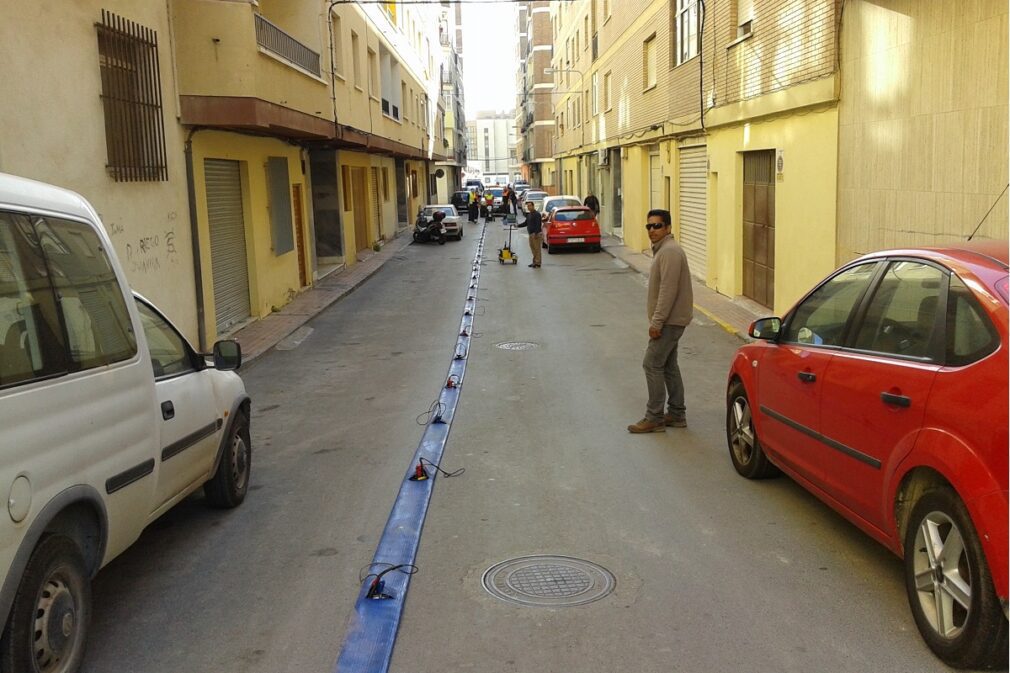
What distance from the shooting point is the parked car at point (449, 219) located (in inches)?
1410

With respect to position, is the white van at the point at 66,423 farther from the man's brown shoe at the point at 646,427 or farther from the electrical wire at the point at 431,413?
the man's brown shoe at the point at 646,427

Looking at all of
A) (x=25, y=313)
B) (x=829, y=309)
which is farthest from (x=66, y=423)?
(x=829, y=309)

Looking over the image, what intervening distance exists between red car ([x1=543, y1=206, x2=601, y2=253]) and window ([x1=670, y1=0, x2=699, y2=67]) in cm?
797

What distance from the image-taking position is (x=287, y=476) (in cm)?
716

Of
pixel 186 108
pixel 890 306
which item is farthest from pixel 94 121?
pixel 890 306

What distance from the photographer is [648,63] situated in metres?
26.0

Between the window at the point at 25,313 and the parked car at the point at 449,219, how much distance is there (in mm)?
31632

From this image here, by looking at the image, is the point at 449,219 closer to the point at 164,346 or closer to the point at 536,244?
the point at 536,244

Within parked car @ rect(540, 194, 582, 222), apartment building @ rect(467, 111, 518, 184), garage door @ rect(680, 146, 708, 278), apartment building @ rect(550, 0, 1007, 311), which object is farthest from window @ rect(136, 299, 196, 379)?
apartment building @ rect(467, 111, 518, 184)

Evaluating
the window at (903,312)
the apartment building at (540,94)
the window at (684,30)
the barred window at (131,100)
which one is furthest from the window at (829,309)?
the apartment building at (540,94)

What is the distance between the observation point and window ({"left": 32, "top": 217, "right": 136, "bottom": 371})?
4070mm

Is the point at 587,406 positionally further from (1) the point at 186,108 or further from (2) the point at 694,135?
(2) the point at 694,135

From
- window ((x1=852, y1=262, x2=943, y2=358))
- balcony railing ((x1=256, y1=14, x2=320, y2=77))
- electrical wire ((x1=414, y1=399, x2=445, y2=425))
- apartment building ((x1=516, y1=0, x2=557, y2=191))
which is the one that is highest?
apartment building ((x1=516, y1=0, x2=557, y2=191))

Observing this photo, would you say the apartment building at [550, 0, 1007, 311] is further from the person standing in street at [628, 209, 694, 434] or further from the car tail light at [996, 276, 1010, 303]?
the car tail light at [996, 276, 1010, 303]
